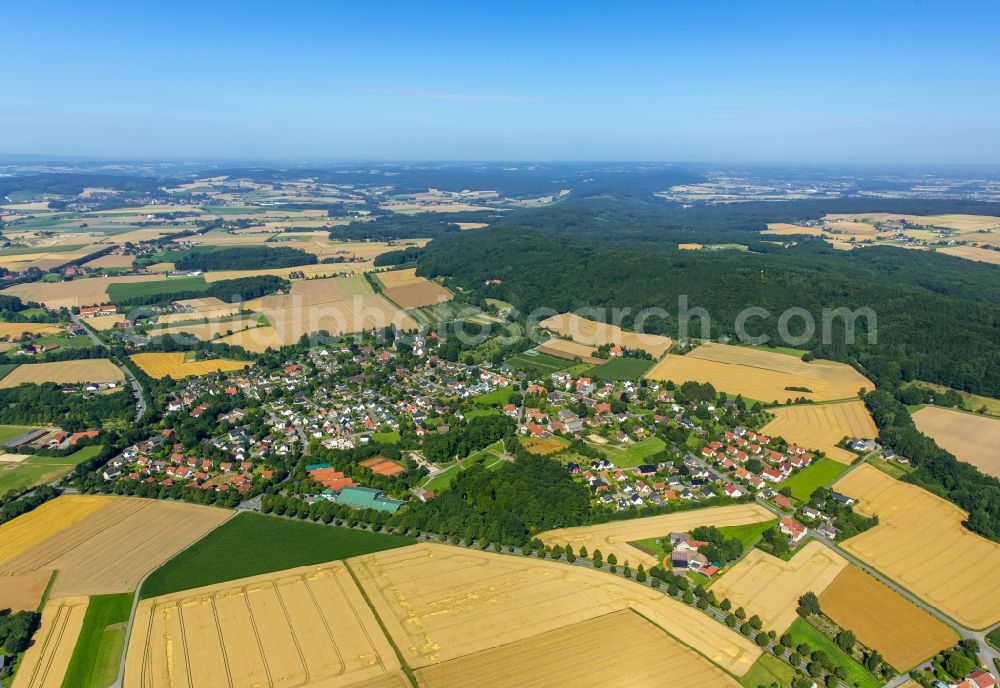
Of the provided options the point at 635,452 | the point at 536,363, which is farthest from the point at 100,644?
the point at 536,363

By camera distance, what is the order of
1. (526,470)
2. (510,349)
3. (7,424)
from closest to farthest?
1. (526,470)
2. (7,424)
3. (510,349)

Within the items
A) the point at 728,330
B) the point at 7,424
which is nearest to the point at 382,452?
the point at 7,424

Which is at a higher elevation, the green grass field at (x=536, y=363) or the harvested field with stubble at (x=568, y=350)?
the harvested field with stubble at (x=568, y=350)

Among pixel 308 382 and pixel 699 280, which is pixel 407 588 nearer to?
pixel 308 382

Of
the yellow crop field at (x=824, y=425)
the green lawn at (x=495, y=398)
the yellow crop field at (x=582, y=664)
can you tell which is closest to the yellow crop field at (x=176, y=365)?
the green lawn at (x=495, y=398)

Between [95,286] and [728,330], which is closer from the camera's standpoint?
[728,330]

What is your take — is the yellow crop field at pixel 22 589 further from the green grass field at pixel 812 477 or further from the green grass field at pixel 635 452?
the green grass field at pixel 812 477
